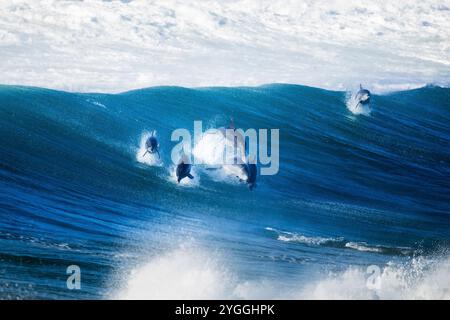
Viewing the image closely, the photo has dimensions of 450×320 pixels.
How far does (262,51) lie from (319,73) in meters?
2.89

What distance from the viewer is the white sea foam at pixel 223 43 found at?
864 inches

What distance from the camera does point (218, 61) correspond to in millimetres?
24734

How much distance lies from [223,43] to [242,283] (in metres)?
19.3

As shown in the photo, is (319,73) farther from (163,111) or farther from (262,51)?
(163,111)

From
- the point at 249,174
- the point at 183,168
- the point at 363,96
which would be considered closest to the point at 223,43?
the point at 363,96

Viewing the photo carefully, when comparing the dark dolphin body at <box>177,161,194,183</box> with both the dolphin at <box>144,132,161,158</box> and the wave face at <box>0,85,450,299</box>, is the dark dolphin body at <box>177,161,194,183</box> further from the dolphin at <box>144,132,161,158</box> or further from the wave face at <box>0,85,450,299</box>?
the dolphin at <box>144,132,161,158</box>

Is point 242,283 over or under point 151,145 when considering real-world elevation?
under

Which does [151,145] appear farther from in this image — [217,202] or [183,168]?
[217,202]

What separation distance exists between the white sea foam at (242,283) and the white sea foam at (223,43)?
1110 cm

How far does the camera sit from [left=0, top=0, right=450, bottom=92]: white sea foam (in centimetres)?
2194

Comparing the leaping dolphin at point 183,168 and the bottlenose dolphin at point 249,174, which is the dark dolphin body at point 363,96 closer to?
the bottlenose dolphin at point 249,174

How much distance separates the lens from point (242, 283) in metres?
8.73

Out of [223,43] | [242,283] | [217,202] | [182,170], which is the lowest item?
[242,283]

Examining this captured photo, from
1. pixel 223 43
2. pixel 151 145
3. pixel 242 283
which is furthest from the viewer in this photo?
pixel 223 43
